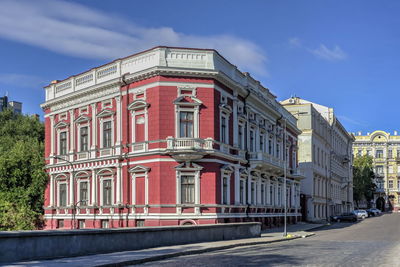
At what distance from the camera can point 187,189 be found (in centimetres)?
3378

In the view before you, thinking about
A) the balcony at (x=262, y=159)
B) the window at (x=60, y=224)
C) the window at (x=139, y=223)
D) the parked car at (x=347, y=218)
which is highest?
the balcony at (x=262, y=159)

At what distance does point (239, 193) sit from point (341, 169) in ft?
183

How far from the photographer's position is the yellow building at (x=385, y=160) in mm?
127250

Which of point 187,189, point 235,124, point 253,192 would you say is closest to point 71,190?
point 187,189

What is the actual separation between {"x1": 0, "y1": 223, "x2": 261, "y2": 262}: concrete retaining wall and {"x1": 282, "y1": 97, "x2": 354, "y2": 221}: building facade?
26.9 m

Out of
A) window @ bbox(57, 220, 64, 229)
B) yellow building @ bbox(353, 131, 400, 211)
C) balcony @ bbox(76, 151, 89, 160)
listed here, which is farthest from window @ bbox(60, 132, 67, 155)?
yellow building @ bbox(353, 131, 400, 211)

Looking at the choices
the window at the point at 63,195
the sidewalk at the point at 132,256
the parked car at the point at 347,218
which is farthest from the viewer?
the parked car at the point at 347,218

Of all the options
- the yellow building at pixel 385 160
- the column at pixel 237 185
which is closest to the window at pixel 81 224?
the column at pixel 237 185

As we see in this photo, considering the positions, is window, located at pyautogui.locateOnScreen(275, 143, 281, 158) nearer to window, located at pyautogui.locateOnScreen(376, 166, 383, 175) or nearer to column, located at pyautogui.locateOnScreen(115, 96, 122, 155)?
column, located at pyautogui.locateOnScreen(115, 96, 122, 155)

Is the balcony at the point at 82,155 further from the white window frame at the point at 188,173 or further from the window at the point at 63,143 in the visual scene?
the white window frame at the point at 188,173

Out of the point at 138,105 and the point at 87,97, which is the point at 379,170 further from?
the point at 138,105

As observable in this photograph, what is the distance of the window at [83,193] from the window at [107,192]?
2266 mm

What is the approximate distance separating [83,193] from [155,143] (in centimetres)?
881

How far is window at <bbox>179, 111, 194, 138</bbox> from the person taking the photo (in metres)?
34.0
